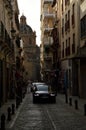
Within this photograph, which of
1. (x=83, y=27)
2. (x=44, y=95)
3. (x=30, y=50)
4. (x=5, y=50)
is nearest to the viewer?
(x=5, y=50)

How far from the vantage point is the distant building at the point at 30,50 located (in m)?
177

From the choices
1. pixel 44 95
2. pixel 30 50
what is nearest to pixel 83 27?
pixel 44 95

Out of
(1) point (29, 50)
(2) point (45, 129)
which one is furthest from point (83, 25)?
(1) point (29, 50)

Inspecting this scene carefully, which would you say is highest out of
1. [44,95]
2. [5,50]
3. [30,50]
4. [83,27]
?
[30,50]

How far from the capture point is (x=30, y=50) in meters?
180

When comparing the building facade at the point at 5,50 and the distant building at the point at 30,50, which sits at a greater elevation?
the distant building at the point at 30,50

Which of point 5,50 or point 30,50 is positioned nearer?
point 5,50

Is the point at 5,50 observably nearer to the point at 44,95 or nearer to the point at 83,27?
the point at 44,95

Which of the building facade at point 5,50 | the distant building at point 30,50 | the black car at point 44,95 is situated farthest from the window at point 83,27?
the distant building at point 30,50

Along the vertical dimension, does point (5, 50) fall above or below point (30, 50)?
below

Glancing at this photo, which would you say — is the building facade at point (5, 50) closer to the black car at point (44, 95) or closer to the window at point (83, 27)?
the black car at point (44, 95)

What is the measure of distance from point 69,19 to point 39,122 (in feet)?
114

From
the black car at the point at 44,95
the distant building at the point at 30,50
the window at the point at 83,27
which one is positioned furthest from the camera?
the distant building at the point at 30,50

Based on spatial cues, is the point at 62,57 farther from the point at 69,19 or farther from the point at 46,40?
the point at 46,40
